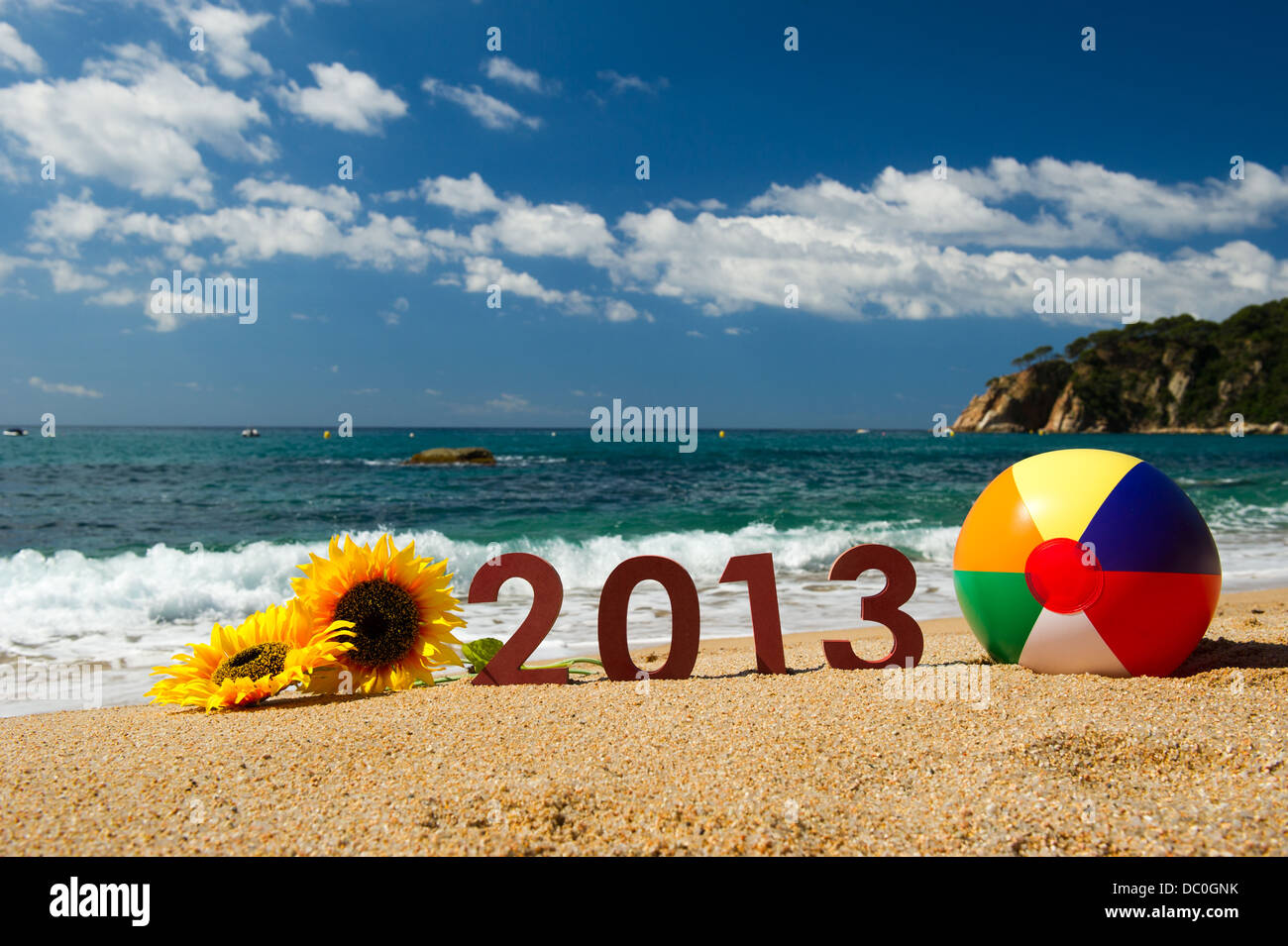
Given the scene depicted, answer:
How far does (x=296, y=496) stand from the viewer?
68.5 feet

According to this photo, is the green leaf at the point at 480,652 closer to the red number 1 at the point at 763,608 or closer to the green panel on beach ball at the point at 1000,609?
the red number 1 at the point at 763,608

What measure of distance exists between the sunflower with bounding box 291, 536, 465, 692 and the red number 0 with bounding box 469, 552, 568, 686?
238mm

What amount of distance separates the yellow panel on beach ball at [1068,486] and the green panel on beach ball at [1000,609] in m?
0.34

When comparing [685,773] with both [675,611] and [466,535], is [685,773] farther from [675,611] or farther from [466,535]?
[466,535]

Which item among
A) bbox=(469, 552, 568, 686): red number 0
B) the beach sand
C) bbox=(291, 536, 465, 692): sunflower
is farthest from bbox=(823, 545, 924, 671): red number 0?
bbox=(291, 536, 465, 692): sunflower

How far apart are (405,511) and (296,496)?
533 centimetres

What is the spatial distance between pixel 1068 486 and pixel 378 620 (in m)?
3.97

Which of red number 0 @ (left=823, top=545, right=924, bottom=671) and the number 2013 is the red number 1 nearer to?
the number 2013

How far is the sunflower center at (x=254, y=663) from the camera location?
152 inches

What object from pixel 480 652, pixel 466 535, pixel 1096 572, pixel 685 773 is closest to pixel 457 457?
pixel 466 535

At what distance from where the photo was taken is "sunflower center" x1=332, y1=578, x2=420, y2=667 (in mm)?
4035

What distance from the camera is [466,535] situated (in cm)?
1447
